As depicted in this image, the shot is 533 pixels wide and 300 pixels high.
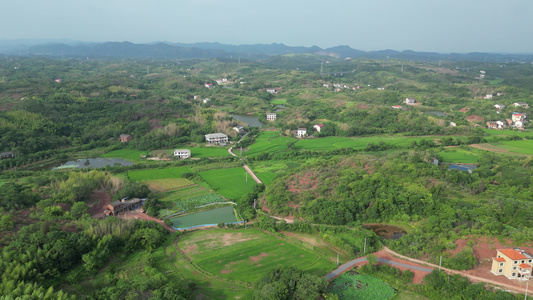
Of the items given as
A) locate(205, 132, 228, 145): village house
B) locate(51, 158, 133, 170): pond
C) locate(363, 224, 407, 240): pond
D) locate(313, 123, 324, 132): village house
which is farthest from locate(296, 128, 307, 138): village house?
locate(363, 224, 407, 240): pond

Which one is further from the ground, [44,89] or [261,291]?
[44,89]

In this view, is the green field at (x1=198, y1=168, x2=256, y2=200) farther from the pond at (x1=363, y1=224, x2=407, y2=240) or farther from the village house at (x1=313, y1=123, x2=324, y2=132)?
the village house at (x1=313, y1=123, x2=324, y2=132)

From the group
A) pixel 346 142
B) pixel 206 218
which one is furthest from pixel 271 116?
pixel 206 218

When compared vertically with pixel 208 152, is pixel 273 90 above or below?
above

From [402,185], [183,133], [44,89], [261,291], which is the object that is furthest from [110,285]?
[44,89]

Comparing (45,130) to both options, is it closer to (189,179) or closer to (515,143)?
(189,179)

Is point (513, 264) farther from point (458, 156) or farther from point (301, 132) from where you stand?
point (301, 132)
